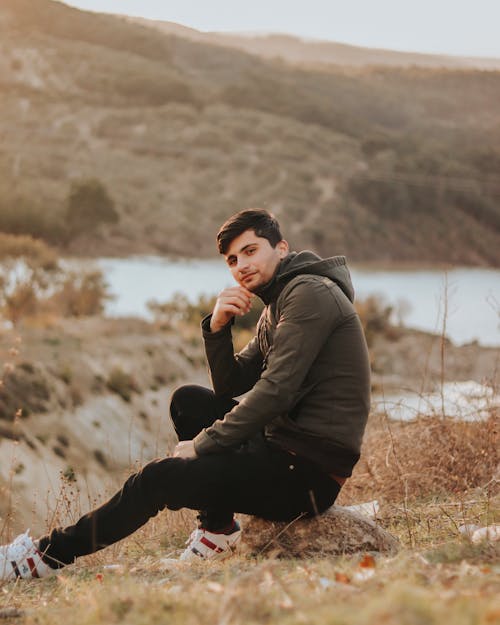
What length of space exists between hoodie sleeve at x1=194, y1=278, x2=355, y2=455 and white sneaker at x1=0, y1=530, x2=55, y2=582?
89cm

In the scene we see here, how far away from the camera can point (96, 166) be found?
196 ft

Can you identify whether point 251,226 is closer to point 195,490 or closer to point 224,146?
point 195,490

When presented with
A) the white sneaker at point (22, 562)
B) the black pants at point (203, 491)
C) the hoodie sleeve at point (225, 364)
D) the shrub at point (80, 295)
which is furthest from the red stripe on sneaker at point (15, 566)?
the shrub at point (80, 295)

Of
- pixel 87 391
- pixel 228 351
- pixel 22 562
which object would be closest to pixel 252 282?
pixel 228 351

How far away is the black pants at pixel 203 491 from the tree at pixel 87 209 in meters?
44.0

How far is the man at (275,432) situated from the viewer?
3.16 metres

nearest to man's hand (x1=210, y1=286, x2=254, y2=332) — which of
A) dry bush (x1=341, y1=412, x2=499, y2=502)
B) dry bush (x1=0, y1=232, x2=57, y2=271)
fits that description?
dry bush (x1=341, y1=412, x2=499, y2=502)

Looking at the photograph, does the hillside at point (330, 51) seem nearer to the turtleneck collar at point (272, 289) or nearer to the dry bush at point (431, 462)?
the dry bush at point (431, 462)

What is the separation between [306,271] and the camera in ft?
11.0

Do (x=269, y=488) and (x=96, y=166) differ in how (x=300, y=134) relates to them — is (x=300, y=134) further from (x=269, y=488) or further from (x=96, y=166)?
(x=269, y=488)

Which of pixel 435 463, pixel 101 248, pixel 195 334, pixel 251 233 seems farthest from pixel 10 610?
pixel 101 248

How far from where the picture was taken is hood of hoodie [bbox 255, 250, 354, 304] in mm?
3354

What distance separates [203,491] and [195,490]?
0.03 metres

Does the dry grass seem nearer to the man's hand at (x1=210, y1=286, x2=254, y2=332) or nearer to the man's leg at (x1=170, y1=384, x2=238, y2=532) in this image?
the man's leg at (x1=170, y1=384, x2=238, y2=532)
